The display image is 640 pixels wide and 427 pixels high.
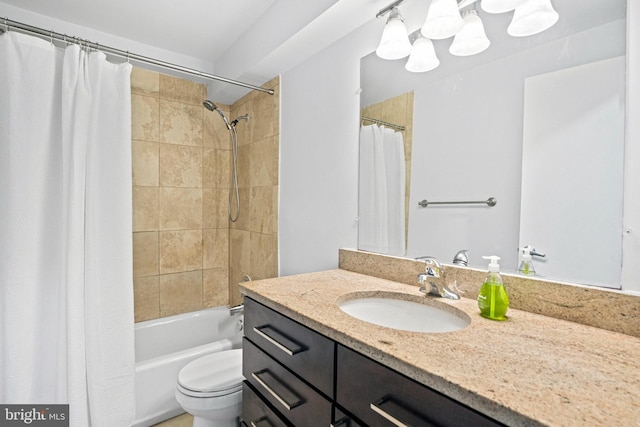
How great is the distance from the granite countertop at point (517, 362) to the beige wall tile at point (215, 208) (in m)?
1.89

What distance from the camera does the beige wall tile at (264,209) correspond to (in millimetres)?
2086

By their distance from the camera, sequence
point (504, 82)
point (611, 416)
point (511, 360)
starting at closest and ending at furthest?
1. point (611, 416)
2. point (511, 360)
3. point (504, 82)

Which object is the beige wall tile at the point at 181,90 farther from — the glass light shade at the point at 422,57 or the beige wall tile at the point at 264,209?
the glass light shade at the point at 422,57

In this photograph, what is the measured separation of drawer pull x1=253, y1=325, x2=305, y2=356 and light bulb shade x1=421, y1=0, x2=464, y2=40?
1180 millimetres

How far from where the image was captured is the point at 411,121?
1.31m

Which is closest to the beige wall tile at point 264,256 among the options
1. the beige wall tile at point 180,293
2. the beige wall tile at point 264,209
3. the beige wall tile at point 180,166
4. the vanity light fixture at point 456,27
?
the beige wall tile at point 264,209

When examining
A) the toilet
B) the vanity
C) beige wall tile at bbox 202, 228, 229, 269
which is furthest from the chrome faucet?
beige wall tile at bbox 202, 228, 229, 269

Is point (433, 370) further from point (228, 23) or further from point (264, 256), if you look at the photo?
point (228, 23)

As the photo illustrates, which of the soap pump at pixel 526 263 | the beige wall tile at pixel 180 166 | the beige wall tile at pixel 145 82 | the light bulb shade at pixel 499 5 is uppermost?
the beige wall tile at pixel 145 82

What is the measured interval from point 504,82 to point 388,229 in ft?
2.31

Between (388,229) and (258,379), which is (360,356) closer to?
(258,379)

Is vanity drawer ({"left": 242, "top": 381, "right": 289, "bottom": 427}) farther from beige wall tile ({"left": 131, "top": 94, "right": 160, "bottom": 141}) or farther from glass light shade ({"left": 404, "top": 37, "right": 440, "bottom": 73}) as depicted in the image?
beige wall tile ({"left": 131, "top": 94, "right": 160, "bottom": 141})

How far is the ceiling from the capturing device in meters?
1.45

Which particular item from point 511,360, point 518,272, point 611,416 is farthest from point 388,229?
point 611,416
